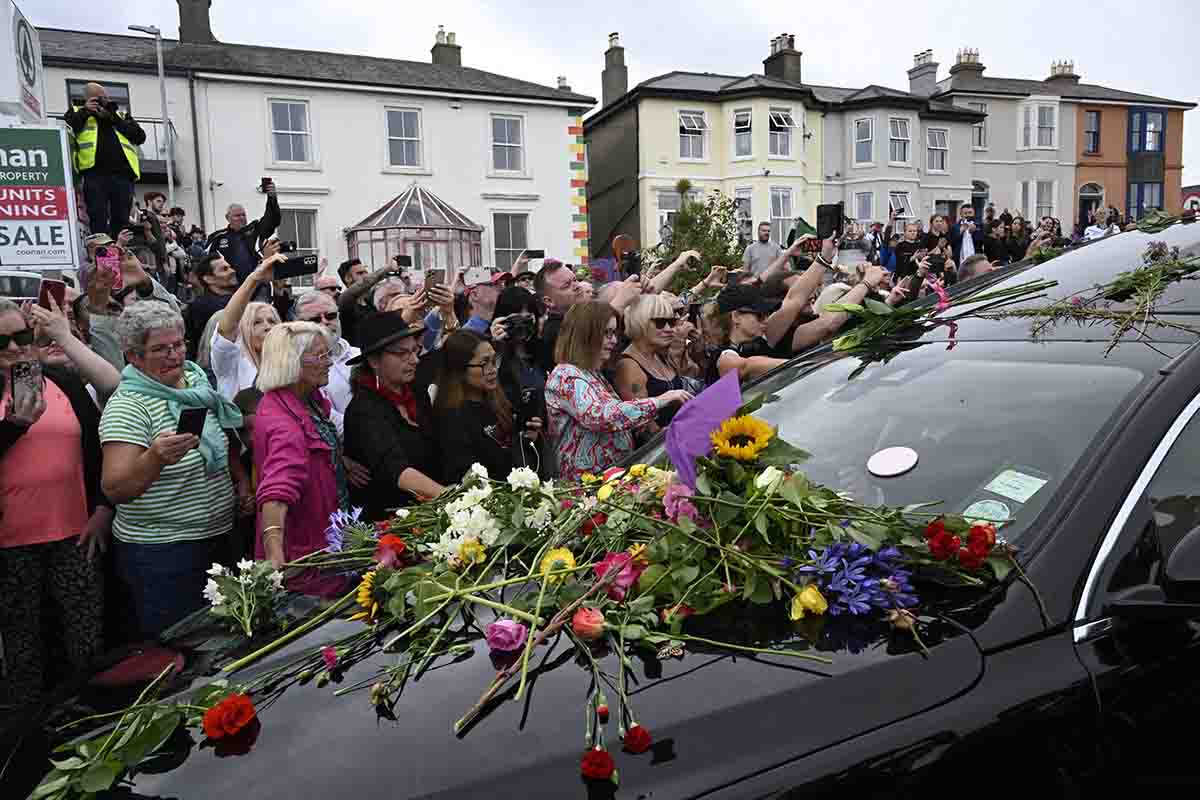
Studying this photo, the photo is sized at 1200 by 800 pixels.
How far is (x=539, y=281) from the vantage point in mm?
7613

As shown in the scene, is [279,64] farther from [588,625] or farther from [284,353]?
[588,625]

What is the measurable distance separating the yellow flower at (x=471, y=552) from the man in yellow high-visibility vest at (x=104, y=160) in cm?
925

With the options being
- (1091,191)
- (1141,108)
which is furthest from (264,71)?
(1141,108)

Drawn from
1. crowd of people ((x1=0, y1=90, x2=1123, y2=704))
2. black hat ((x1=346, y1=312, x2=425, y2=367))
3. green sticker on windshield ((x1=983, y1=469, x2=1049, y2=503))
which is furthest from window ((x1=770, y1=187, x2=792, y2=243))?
green sticker on windshield ((x1=983, y1=469, x2=1049, y2=503))

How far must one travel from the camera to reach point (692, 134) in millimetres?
34156

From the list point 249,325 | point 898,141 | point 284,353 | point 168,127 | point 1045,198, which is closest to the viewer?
point 284,353

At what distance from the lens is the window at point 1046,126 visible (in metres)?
41.9

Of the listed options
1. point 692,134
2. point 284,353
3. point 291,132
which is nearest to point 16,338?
point 284,353

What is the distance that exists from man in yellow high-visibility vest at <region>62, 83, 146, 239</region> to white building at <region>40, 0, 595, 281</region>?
48.7 ft

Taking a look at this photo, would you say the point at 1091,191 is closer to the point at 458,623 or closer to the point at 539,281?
the point at 539,281

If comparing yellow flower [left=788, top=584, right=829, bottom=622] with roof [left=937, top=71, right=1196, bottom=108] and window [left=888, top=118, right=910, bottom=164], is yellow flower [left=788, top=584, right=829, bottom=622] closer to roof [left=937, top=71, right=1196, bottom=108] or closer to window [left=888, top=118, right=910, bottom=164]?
window [left=888, top=118, right=910, bottom=164]

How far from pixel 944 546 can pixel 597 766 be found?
0.89 metres

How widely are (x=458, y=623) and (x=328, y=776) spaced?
504 mm

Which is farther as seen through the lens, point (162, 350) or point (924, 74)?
point (924, 74)
